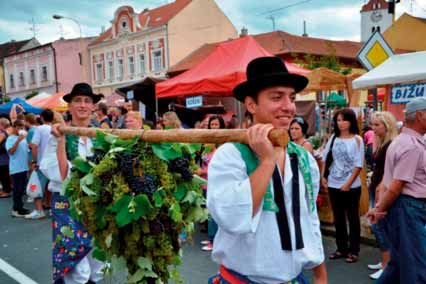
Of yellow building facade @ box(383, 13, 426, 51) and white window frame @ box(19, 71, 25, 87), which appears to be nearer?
yellow building facade @ box(383, 13, 426, 51)

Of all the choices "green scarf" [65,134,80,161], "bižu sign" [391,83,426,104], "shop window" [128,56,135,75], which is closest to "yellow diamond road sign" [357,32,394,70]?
"bižu sign" [391,83,426,104]

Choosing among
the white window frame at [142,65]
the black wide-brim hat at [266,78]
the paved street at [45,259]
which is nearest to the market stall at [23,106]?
the paved street at [45,259]

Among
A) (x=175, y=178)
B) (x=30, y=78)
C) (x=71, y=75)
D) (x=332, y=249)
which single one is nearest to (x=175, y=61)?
(x=71, y=75)

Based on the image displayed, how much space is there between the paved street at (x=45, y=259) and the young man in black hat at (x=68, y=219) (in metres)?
1.23

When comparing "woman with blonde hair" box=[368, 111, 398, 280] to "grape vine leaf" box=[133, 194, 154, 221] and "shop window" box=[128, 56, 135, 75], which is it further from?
"shop window" box=[128, 56, 135, 75]

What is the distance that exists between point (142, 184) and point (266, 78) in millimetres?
937

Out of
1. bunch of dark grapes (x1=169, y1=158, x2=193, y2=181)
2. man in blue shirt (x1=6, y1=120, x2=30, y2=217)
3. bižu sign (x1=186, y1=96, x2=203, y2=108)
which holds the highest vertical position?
bižu sign (x1=186, y1=96, x2=203, y2=108)

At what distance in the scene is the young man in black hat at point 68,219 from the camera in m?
3.45

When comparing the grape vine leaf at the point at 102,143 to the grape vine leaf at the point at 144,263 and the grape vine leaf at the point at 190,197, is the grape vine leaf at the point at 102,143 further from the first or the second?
the grape vine leaf at the point at 144,263

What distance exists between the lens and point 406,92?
6914mm

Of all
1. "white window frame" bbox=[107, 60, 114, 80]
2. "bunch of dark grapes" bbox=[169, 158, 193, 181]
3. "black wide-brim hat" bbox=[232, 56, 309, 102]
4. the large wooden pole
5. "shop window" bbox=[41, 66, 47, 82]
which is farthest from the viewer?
"shop window" bbox=[41, 66, 47, 82]

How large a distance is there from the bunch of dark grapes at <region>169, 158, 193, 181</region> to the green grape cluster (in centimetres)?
2

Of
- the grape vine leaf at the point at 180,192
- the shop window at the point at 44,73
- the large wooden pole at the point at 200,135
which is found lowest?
the grape vine leaf at the point at 180,192

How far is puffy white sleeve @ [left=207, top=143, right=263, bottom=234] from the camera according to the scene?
5.53ft
